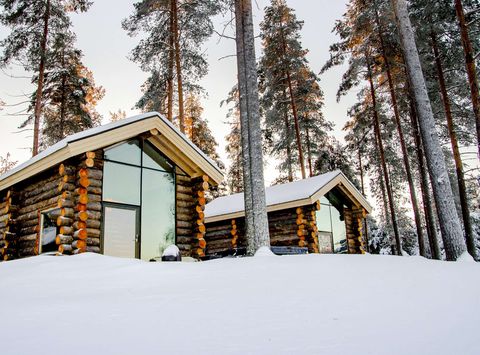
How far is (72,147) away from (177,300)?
593 cm

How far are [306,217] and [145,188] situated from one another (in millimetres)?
6475

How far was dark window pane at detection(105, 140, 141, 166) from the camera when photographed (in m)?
9.84

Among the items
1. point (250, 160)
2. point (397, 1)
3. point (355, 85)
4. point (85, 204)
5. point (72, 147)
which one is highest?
point (355, 85)

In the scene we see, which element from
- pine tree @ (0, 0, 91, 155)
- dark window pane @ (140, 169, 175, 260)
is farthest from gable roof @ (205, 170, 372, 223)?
pine tree @ (0, 0, 91, 155)

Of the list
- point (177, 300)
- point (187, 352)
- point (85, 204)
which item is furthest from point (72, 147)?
point (187, 352)

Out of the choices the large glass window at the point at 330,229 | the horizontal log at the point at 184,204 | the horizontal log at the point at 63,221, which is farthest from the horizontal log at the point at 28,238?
the large glass window at the point at 330,229

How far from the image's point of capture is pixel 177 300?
3984mm

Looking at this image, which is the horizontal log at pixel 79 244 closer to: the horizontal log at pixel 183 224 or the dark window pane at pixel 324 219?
the horizontal log at pixel 183 224

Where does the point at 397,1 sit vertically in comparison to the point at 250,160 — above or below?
above

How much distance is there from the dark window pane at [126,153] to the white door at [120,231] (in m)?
1.37

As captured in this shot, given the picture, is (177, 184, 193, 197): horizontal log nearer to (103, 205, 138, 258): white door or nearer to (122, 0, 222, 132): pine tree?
(103, 205, 138, 258): white door

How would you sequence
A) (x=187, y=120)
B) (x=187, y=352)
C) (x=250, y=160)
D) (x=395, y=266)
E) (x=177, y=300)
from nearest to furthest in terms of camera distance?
(x=187, y=352), (x=177, y=300), (x=395, y=266), (x=250, y=160), (x=187, y=120)

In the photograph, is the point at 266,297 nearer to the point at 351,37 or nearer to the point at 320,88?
the point at 351,37

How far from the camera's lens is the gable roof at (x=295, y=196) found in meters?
13.6
